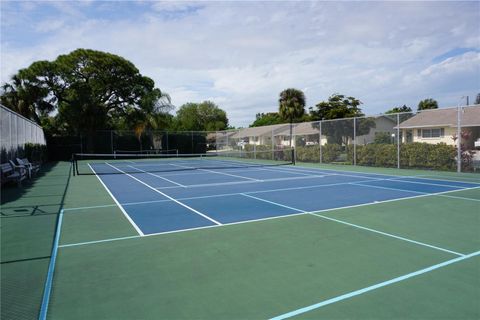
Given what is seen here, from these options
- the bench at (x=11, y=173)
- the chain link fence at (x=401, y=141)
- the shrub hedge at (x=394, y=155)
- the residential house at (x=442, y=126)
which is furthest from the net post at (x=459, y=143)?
the bench at (x=11, y=173)

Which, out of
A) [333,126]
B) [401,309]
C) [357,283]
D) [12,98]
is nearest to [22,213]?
[357,283]

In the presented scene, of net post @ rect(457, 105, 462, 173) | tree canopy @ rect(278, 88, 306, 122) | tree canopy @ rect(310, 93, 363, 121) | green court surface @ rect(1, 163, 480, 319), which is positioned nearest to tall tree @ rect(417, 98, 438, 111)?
tree canopy @ rect(310, 93, 363, 121)

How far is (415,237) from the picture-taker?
572 cm

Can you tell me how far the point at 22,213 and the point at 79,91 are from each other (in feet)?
89.2

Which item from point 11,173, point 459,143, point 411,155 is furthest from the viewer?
point 411,155

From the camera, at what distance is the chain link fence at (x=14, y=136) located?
12402 millimetres

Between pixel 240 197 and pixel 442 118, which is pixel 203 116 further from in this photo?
pixel 240 197

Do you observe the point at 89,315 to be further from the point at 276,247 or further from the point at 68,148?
the point at 68,148

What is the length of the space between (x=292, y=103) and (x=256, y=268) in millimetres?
26004

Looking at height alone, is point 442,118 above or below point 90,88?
below

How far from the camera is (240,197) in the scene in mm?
9781

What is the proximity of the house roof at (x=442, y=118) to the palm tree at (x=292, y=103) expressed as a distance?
36.8ft

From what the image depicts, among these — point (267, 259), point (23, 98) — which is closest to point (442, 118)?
point (267, 259)

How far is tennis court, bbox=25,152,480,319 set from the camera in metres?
3.45
